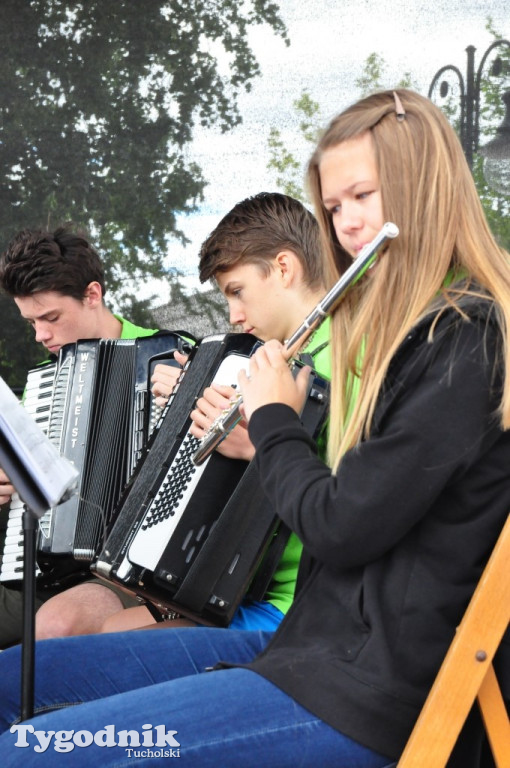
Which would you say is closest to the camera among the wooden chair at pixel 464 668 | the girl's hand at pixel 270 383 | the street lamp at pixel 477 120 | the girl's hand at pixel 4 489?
the wooden chair at pixel 464 668

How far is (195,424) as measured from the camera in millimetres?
1878

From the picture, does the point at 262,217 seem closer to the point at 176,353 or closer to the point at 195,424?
the point at 176,353

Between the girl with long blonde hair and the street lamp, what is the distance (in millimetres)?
2496

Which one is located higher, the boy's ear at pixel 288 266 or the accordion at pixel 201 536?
the boy's ear at pixel 288 266

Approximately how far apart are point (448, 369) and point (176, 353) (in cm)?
113

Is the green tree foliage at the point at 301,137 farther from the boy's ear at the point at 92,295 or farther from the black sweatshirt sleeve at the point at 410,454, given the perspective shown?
the black sweatshirt sleeve at the point at 410,454

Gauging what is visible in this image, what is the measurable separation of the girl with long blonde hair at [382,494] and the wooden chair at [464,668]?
0.15 feet

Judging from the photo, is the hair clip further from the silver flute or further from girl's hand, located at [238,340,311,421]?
girl's hand, located at [238,340,311,421]

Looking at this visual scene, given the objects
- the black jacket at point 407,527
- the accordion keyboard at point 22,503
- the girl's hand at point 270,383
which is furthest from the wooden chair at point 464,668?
the accordion keyboard at point 22,503

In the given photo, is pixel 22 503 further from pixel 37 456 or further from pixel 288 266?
pixel 37 456

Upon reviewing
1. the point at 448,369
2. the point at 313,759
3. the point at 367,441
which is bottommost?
the point at 313,759

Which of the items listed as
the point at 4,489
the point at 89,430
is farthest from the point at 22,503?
the point at 89,430

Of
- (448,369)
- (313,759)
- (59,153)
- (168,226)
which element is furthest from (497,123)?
(313,759)

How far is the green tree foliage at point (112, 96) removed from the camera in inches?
152
